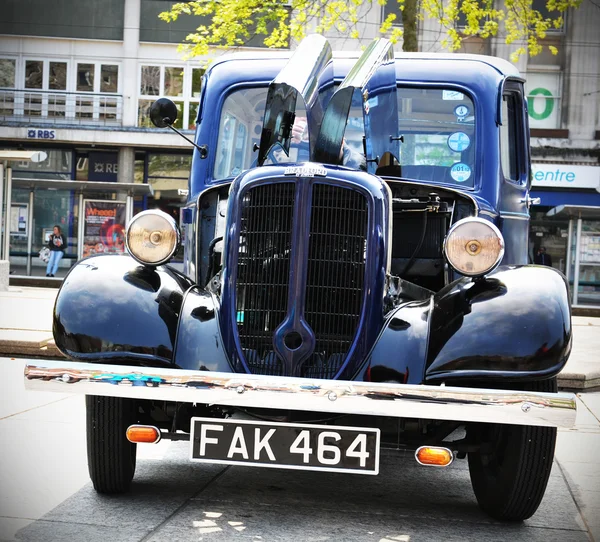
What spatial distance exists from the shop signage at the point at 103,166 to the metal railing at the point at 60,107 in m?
1.15

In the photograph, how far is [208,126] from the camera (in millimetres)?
5898

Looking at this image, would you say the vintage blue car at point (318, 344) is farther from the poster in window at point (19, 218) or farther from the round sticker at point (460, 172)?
the poster in window at point (19, 218)

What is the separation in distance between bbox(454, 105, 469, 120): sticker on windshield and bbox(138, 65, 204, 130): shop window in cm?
2307

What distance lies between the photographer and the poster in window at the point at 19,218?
2173 centimetres

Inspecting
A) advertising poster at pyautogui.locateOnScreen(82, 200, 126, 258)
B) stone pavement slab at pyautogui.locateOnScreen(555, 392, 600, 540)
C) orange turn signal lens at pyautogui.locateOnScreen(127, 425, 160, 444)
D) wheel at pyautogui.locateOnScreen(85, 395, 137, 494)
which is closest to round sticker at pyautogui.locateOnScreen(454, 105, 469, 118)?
stone pavement slab at pyautogui.locateOnScreen(555, 392, 600, 540)

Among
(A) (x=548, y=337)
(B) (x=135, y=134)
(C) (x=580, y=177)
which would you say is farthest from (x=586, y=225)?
(A) (x=548, y=337)

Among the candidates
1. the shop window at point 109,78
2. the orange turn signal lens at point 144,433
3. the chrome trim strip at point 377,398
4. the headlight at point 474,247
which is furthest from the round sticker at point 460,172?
the shop window at point 109,78

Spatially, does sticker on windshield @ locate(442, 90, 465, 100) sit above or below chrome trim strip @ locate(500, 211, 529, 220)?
above

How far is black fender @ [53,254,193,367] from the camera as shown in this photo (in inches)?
155

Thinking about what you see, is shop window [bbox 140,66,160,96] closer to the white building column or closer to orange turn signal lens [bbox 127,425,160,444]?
the white building column

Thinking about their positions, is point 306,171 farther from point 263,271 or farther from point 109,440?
point 109,440

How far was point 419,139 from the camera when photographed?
18.3 feet

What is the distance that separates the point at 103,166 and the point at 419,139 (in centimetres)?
2465

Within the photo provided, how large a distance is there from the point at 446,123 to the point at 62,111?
24827 millimetres
